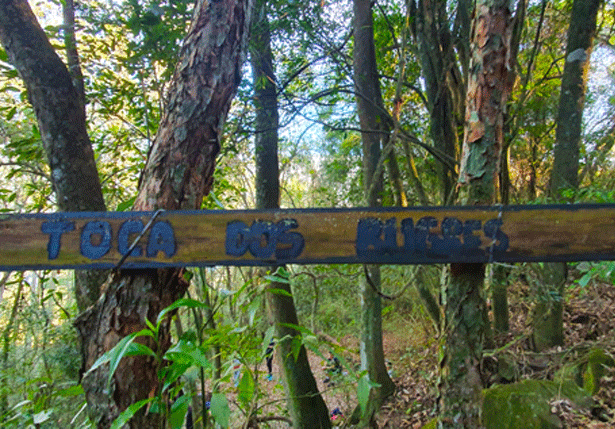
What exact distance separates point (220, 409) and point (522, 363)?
337cm

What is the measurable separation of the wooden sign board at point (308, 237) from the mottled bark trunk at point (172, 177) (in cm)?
11

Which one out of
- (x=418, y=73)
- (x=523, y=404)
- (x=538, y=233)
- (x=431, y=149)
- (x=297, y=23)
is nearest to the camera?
(x=538, y=233)

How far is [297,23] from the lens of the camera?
315 cm

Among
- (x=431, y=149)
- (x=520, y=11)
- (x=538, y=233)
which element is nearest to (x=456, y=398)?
(x=538, y=233)

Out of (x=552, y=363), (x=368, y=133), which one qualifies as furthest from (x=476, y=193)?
(x=552, y=363)

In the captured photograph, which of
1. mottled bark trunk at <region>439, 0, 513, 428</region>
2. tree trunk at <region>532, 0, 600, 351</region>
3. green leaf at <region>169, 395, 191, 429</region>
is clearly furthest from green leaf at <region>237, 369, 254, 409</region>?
tree trunk at <region>532, 0, 600, 351</region>

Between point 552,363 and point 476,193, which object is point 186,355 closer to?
point 476,193

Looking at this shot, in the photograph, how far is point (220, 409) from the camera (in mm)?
940

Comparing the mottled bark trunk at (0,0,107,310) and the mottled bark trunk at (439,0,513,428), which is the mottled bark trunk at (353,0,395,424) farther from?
the mottled bark trunk at (0,0,107,310)

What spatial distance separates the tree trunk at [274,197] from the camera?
10.4 ft

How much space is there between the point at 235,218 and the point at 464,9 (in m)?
3.25

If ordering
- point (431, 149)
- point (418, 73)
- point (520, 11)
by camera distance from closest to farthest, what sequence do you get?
point (520, 11) → point (431, 149) → point (418, 73)

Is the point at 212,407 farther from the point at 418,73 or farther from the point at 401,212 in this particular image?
the point at 418,73

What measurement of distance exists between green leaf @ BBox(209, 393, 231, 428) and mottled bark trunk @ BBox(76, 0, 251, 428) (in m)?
0.29
